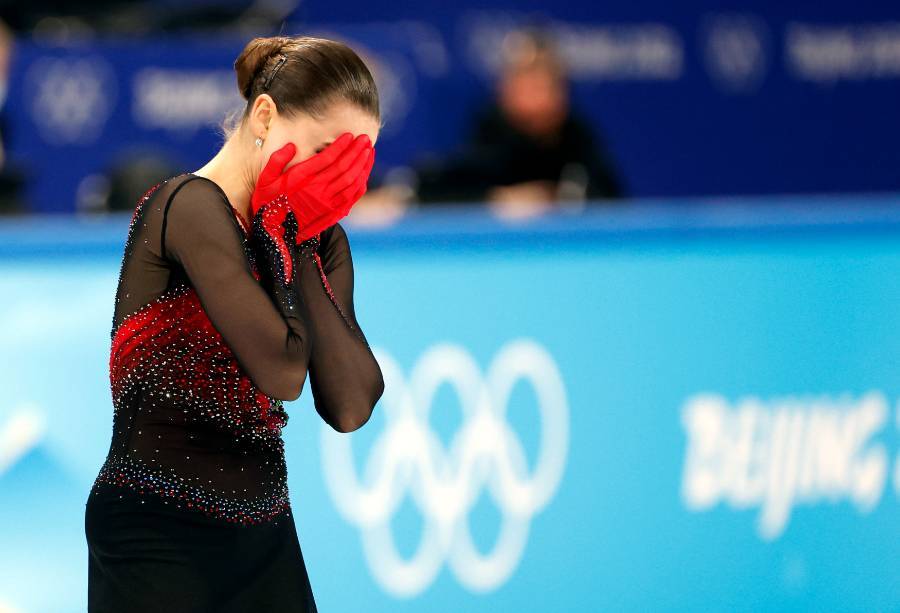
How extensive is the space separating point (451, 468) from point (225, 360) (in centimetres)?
189

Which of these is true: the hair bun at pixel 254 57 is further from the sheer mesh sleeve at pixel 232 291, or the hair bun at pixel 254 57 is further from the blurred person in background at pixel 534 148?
the blurred person in background at pixel 534 148

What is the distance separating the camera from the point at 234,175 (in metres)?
2.38

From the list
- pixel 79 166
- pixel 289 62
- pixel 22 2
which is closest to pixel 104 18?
pixel 22 2

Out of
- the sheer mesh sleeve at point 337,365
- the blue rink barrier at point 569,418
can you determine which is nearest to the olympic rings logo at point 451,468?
the blue rink barrier at point 569,418

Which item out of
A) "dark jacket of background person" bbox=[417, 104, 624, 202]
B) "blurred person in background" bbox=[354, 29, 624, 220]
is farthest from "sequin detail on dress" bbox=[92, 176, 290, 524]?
"dark jacket of background person" bbox=[417, 104, 624, 202]

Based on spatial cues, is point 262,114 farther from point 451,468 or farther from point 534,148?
point 534,148

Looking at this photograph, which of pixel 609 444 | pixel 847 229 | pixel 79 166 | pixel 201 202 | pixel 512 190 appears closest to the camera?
pixel 201 202

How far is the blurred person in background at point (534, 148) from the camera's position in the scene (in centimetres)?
636

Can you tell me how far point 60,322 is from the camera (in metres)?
3.92

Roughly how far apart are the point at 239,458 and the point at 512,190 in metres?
4.16

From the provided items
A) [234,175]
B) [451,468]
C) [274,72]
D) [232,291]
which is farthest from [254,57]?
[451,468]

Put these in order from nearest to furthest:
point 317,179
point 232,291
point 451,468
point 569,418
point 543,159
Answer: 1. point 232,291
2. point 317,179
3. point 451,468
4. point 569,418
5. point 543,159

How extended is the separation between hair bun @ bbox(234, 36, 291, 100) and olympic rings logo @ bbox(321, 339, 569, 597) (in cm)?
172

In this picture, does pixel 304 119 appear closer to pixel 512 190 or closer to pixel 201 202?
pixel 201 202
